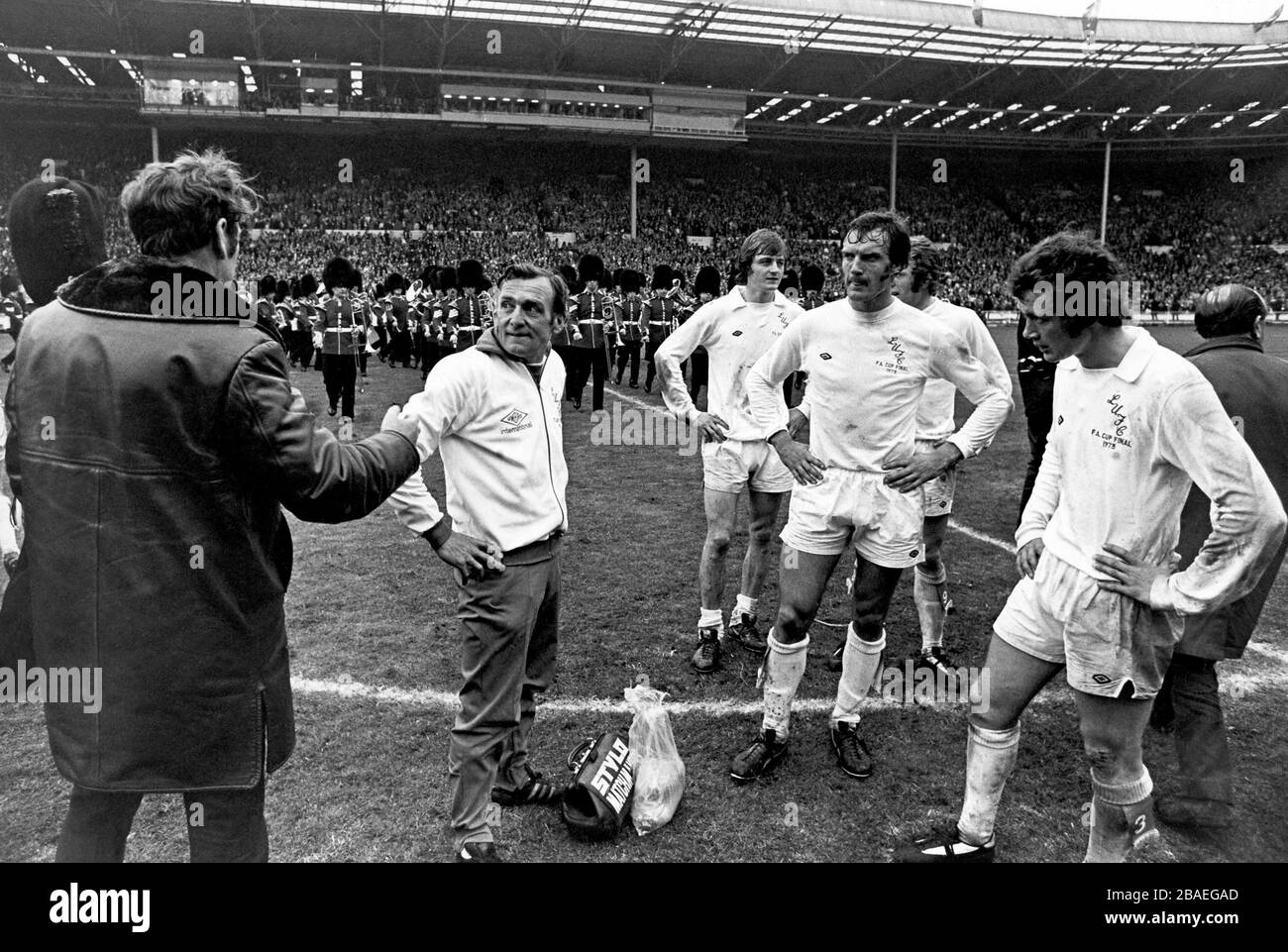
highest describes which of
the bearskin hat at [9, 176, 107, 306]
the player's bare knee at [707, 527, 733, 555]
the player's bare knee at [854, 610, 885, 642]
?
the bearskin hat at [9, 176, 107, 306]

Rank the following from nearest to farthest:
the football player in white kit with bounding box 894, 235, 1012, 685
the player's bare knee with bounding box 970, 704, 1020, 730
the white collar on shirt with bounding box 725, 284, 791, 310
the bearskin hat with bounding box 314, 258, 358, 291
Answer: the player's bare knee with bounding box 970, 704, 1020, 730
the football player in white kit with bounding box 894, 235, 1012, 685
the white collar on shirt with bounding box 725, 284, 791, 310
the bearskin hat with bounding box 314, 258, 358, 291

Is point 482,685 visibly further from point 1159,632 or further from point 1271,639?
point 1271,639

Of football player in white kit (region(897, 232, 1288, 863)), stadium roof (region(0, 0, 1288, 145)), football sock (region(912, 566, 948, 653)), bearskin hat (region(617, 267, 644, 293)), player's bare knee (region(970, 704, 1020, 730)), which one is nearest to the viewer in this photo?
football player in white kit (region(897, 232, 1288, 863))

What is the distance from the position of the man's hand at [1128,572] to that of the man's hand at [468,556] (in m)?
1.99

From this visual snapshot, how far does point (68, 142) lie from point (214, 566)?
4659 centimetres

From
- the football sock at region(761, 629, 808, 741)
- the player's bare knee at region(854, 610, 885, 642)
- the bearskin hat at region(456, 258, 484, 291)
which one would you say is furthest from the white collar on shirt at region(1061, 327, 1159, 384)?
the bearskin hat at region(456, 258, 484, 291)

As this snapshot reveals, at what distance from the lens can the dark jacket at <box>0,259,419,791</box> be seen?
7.00ft

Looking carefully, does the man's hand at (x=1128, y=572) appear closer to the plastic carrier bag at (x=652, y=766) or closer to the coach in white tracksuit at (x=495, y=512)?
the plastic carrier bag at (x=652, y=766)

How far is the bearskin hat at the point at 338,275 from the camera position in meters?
14.8

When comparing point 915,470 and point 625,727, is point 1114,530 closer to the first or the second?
point 915,470
